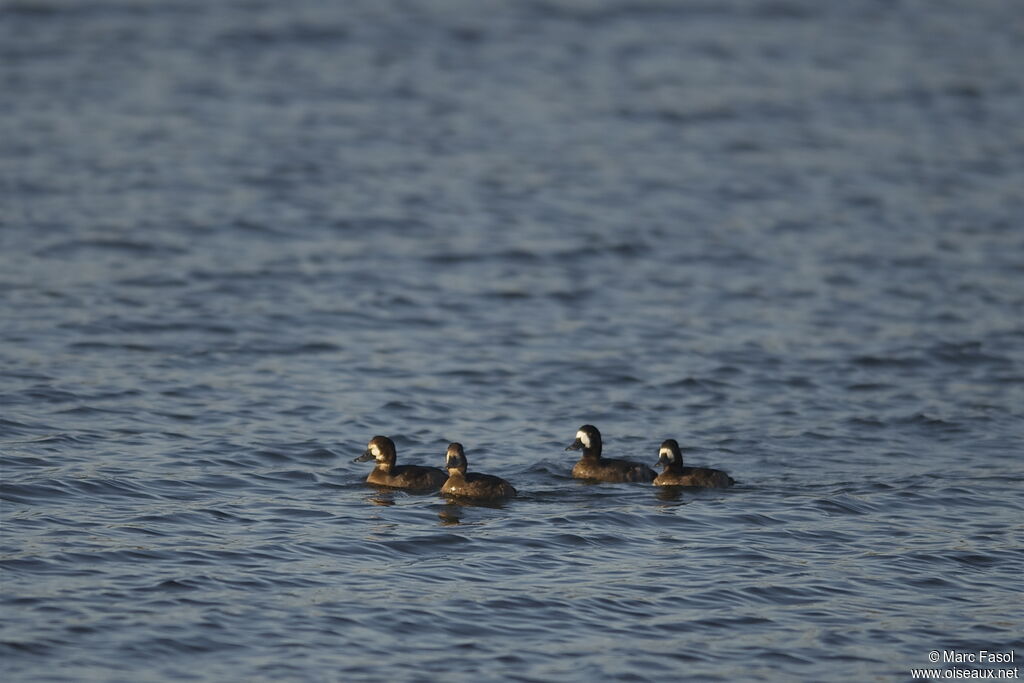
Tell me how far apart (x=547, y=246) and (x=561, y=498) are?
40.4 feet

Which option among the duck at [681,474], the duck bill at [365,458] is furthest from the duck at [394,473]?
the duck at [681,474]

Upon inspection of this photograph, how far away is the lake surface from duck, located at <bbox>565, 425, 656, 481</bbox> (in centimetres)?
32

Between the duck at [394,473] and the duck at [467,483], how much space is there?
218 millimetres

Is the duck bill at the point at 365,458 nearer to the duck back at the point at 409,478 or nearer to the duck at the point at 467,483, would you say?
the duck back at the point at 409,478

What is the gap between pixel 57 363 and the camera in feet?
69.3

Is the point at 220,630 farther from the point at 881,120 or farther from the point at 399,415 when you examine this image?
the point at 881,120

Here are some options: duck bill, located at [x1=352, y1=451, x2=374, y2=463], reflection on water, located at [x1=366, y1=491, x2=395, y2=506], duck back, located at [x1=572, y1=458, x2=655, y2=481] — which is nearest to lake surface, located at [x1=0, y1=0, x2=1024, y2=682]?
reflection on water, located at [x1=366, y1=491, x2=395, y2=506]

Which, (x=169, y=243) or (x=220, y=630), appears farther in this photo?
(x=169, y=243)

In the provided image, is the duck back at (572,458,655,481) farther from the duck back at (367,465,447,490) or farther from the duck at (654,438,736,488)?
the duck back at (367,465,447,490)

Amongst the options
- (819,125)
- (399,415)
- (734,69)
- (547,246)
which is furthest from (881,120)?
(399,415)

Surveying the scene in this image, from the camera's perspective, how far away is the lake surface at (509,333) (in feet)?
45.6

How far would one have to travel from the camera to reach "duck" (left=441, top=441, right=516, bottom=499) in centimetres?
1669

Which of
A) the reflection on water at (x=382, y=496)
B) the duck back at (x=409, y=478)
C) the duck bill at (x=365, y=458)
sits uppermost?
the duck bill at (x=365, y=458)

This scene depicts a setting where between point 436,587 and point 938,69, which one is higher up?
point 938,69
